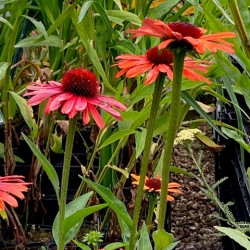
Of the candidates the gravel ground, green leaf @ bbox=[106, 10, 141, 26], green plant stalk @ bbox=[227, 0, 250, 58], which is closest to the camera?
green plant stalk @ bbox=[227, 0, 250, 58]

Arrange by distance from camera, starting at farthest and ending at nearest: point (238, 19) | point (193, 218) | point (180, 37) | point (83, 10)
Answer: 1. point (193, 218)
2. point (83, 10)
3. point (238, 19)
4. point (180, 37)

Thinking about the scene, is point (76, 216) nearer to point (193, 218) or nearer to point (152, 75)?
point (152, 75)

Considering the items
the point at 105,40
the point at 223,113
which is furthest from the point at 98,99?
the point at 223,113

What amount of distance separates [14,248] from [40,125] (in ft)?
0.72

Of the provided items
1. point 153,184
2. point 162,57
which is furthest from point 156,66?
point 153,184

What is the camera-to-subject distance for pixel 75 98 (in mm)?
577

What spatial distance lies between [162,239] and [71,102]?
0.15 meters

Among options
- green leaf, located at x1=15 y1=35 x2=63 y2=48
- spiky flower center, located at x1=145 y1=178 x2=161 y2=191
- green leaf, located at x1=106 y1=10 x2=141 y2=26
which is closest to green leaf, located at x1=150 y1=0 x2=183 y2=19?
green leaf, located at x1=106 y1=10 x2=141 y2=26

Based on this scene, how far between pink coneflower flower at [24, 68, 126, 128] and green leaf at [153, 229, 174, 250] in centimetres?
11

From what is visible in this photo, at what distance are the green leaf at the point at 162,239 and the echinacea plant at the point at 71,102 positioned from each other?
0.31ft

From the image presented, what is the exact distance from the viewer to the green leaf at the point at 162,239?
1.80ft

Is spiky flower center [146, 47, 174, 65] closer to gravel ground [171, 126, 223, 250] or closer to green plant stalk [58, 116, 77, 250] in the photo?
green plant stalk [58, 116, 77, 250]

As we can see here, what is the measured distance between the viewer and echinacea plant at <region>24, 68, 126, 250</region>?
0.55 metres

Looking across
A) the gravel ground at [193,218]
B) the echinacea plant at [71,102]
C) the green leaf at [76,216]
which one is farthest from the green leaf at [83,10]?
the gravel ground at [193,218]
